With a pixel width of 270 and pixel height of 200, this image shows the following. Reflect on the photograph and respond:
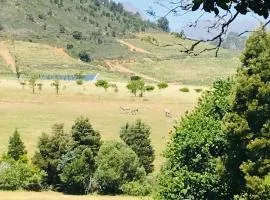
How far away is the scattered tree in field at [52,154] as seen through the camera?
46.6 meters

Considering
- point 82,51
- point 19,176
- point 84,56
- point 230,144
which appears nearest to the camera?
point 230,144

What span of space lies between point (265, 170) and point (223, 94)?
511cm

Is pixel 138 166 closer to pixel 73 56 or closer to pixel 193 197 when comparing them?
pixel 193 197

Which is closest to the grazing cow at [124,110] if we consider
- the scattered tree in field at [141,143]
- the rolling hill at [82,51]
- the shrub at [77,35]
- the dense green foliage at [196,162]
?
the scattered tree in field at [141,143]

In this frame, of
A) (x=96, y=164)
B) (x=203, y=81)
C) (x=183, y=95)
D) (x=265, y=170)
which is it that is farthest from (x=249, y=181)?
(x=203, y=81)

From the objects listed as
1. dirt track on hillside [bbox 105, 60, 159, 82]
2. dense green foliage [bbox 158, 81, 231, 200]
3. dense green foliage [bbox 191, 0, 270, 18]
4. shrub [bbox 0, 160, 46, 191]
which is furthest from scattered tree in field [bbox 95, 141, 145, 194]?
dirt track on hillside [bbox 105, 60, 159, 82]

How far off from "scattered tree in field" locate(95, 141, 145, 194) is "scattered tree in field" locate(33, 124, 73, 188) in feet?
9.14

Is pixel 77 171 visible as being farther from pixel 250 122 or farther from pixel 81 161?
pixel 250 122

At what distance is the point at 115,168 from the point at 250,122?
20.7 m

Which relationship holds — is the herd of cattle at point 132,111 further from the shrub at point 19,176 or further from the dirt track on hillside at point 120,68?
the dirt track on hillside at point 120,68

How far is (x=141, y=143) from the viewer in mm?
50562

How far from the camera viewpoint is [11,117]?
256 feet

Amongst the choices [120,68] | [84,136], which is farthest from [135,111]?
[120,68]

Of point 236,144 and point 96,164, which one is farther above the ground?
point 236,144
